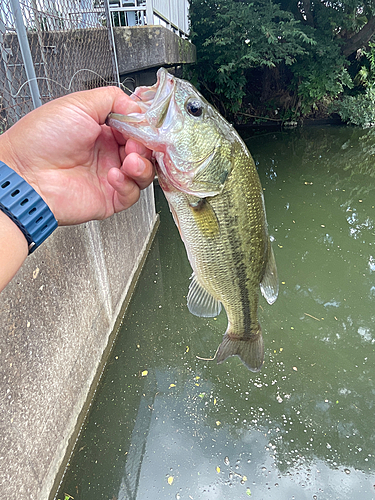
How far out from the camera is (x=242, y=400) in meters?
3.07

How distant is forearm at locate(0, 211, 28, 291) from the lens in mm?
1235

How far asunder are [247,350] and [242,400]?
1302 mm

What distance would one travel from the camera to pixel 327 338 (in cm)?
369

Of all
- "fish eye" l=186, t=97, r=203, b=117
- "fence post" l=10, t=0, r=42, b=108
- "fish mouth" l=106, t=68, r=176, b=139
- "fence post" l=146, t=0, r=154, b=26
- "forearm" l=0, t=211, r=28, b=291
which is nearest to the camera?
"forearm" l=0, t=211, r=28, b=291

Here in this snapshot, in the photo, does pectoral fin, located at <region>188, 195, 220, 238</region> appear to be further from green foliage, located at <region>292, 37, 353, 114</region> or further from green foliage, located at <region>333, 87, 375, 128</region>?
green foliage, located at <region>333, 87, 375, 128</region>

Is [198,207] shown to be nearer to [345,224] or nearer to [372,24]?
[345,224]

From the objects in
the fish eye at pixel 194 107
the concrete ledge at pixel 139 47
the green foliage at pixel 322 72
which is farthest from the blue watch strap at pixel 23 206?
the green foliage at pixel 322 72

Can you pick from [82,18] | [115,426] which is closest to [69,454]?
[115,426]

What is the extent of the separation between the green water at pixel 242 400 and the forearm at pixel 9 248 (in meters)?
2.14

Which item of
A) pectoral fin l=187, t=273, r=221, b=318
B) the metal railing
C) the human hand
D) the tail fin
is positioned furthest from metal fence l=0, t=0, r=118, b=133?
the tail fin

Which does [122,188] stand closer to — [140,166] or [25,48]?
[140,166]

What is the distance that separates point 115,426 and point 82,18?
4.08 meters

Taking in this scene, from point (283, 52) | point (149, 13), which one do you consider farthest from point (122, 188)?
point (283, 52)

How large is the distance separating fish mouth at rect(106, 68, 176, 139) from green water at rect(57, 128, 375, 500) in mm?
2553
